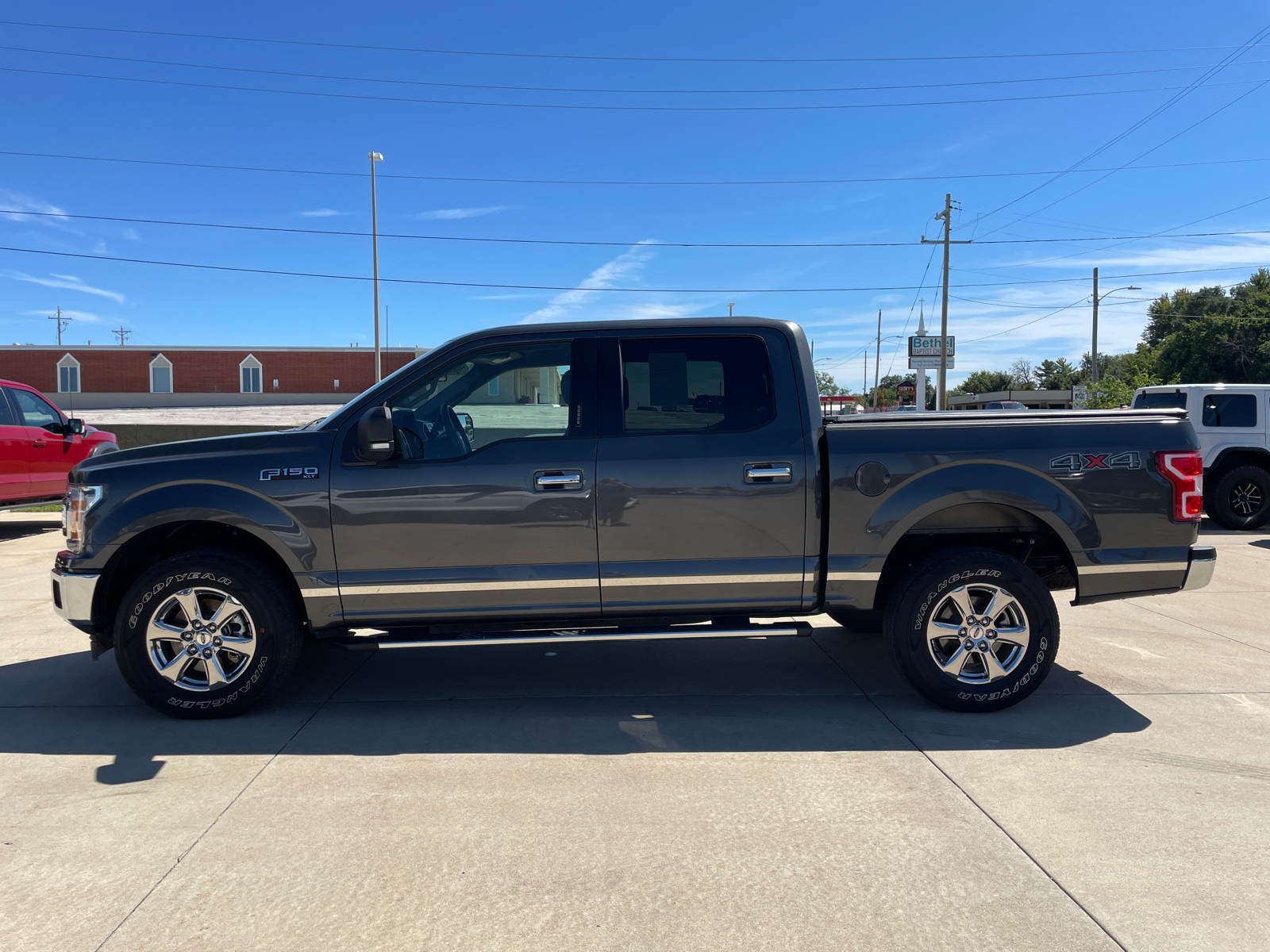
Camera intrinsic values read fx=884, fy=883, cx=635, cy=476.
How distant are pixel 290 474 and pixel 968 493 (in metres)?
3.42

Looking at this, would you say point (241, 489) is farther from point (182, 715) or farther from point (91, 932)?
point (91, 932)

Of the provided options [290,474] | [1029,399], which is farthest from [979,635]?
[1029,399]

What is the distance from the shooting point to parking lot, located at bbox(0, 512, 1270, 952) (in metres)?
2.74

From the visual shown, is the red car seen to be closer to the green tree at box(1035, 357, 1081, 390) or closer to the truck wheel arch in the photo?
the truck wheel arch

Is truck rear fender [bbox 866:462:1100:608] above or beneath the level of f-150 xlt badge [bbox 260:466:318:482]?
beneath

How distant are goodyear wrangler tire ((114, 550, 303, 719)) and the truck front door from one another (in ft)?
1.32

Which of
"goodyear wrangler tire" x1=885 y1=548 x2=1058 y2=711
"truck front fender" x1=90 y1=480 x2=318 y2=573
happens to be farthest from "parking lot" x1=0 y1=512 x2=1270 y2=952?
"truck front fender" x1=90 y1=480 x2=318 y2=573

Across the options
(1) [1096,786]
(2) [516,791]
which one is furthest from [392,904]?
(1) [1096,786]

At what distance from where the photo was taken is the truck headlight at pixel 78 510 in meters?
4.47

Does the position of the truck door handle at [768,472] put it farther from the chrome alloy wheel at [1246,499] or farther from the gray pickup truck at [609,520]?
the chrome alloy wheel at [1246,499]

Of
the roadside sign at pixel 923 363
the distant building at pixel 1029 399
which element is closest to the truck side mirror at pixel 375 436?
the roadside sign at pixel 923 363

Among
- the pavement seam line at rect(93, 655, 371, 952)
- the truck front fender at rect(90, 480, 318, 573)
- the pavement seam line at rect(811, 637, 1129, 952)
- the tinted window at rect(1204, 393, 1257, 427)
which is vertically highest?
the tinted window at rect(1204, 393, 1257, 427)

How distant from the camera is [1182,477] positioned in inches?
177

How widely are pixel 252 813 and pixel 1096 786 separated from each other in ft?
11.3
